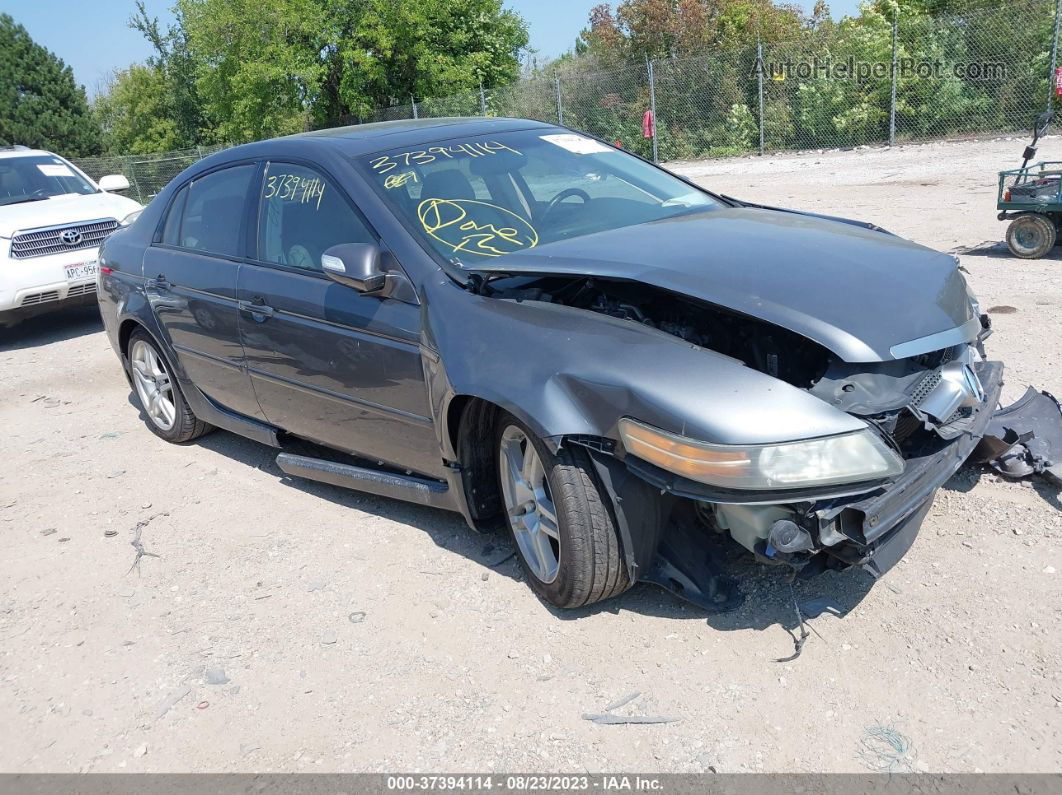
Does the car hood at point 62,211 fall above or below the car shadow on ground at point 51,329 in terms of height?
above

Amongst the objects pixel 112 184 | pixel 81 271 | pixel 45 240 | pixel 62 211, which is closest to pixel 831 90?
pixel 112 184

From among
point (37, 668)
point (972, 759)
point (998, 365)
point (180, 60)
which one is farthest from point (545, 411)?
point (180, 60)

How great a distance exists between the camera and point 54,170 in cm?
1019

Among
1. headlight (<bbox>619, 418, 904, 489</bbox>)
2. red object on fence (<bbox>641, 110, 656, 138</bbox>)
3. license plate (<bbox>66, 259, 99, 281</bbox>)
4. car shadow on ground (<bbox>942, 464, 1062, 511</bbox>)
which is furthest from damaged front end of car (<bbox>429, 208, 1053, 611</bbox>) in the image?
red object on fence (<bbox>641, 110, 656, 138</bbox>)

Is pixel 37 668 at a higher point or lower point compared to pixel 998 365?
lower

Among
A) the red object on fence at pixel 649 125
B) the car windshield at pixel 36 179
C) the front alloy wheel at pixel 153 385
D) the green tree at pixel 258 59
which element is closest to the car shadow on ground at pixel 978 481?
the front alloy wheel at pixel 153 385

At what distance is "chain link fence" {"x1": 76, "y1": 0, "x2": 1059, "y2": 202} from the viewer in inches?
672

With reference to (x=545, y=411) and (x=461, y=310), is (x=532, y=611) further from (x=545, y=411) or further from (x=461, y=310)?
(x=461, y=310)

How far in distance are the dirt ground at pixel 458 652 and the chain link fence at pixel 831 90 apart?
1474cm

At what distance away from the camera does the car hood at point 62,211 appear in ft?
28.8

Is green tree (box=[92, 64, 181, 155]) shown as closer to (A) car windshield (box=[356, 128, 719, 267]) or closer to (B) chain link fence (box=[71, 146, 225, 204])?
(B) chain link fence (box=[71, 146, 225, 204])

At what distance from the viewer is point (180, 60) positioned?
36.5 m

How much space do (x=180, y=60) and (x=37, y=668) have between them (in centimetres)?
3768

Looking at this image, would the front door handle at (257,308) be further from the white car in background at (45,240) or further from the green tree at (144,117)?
the green tree at (144,117)
